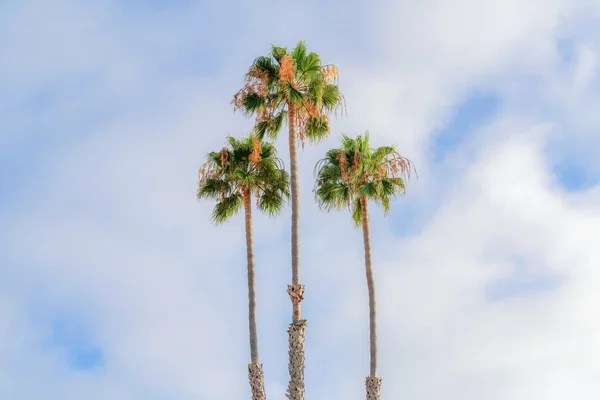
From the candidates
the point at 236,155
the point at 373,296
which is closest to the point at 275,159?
the point at 236,155

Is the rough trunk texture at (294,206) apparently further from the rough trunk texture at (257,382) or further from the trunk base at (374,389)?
the trunk base at (374,389)

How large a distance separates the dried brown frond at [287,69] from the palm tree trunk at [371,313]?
5883 millimetres

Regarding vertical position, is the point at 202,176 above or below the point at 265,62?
below

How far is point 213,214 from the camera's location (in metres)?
40.5

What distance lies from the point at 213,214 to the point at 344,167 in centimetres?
600

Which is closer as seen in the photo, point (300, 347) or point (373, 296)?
point (300, 347)

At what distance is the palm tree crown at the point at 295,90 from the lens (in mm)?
37750

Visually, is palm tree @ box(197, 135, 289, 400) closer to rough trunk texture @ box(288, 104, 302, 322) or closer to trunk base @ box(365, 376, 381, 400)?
rough trunk texture @ box(288, 104, 302, 322)

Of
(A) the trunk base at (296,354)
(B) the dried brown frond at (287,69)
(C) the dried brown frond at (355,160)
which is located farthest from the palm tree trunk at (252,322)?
(B) the dried brown frond at (287,69)

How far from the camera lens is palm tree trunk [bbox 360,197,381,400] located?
120ft

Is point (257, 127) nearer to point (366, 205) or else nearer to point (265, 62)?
point (265, 62)

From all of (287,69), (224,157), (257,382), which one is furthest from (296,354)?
(287,69)

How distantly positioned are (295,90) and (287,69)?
917 mm

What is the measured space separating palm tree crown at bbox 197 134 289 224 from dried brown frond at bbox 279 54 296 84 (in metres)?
3.30
